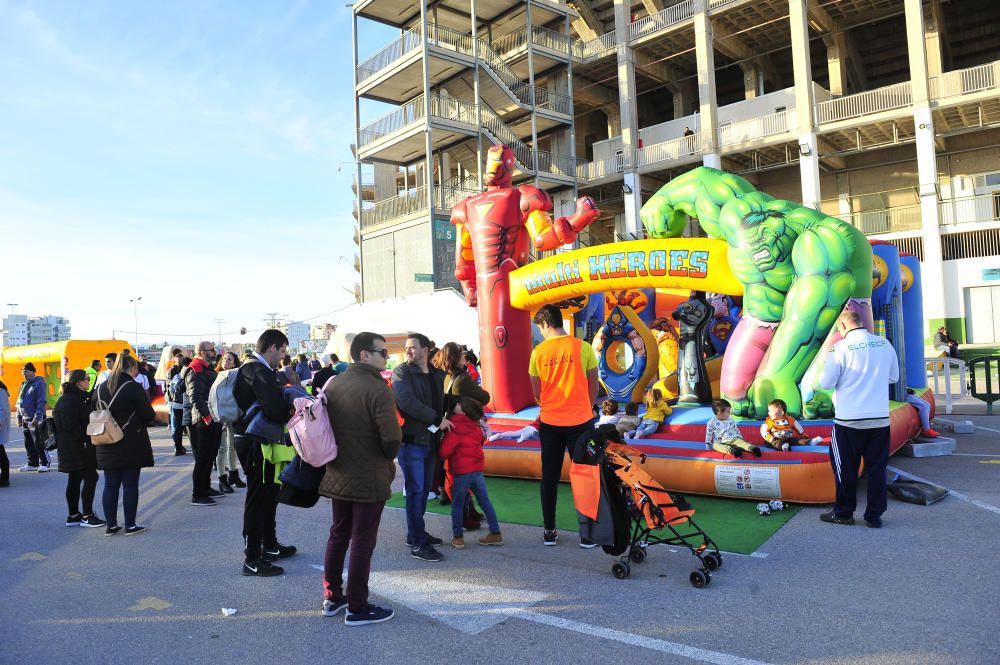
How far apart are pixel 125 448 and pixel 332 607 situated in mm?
2974

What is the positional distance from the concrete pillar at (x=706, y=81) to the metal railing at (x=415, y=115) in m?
8.30

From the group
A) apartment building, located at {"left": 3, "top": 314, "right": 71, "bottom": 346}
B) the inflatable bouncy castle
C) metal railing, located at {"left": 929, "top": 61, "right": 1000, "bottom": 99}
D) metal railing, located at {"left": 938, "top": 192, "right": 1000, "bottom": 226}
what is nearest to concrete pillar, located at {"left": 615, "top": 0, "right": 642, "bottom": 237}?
metal railing, located at {"left": 929, "top": 61, "right": 1000, "bottom": 99}

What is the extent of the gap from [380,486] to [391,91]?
84.3ft

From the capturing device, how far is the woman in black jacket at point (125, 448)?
19.0 ft

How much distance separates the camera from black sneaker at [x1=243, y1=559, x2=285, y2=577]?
15.0ft

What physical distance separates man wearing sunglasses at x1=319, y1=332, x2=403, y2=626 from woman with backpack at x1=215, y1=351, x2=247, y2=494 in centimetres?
426

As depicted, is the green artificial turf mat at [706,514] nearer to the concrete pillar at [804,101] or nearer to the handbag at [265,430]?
the handbag at [265,430]

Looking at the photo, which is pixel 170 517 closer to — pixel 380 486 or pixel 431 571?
pixel 431 571

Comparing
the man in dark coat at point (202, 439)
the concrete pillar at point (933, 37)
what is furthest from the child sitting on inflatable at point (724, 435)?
the concrete pillar at point (933, 37)

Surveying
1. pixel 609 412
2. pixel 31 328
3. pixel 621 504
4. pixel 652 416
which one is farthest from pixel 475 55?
pixel 31 328

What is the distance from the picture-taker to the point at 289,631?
3678 millimetres

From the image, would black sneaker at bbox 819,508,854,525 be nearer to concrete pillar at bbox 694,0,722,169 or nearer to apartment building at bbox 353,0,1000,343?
apartment building at bbox 353,0,1000,343

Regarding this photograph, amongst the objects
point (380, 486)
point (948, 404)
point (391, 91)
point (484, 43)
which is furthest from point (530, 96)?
point (380, 486)

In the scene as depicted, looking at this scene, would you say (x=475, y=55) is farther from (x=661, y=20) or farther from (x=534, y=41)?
(x=661, y=20)
